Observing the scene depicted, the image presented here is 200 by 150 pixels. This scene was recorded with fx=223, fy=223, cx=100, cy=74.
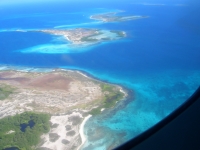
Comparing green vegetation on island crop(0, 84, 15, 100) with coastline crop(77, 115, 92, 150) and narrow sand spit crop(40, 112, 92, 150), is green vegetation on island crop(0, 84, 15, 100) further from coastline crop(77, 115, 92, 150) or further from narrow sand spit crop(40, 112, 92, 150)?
coastline crop(77, 115, 92, 150)

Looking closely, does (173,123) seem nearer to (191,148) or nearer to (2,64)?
(191,148)

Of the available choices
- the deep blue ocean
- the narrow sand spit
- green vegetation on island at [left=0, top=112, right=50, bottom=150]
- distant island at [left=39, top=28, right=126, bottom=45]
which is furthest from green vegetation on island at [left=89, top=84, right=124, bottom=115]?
distant island at [left=39, top=28, right=126, bottom=45]

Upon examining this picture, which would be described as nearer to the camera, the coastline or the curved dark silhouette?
the curved dark silhouette

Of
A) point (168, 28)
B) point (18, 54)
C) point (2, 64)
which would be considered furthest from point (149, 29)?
point (2, 64)

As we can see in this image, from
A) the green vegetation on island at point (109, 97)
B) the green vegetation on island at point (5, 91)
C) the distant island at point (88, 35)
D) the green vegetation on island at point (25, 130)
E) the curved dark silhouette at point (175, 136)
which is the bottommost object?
the green vegetation on island at point (109, 97)

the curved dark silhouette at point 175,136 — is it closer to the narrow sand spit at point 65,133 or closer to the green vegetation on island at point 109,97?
the narrow sand spit at point 65,133

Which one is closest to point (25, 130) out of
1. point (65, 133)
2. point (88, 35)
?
point (65, 133)

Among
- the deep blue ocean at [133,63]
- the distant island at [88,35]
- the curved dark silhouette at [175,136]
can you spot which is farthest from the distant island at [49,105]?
the distant island at [88,35]
